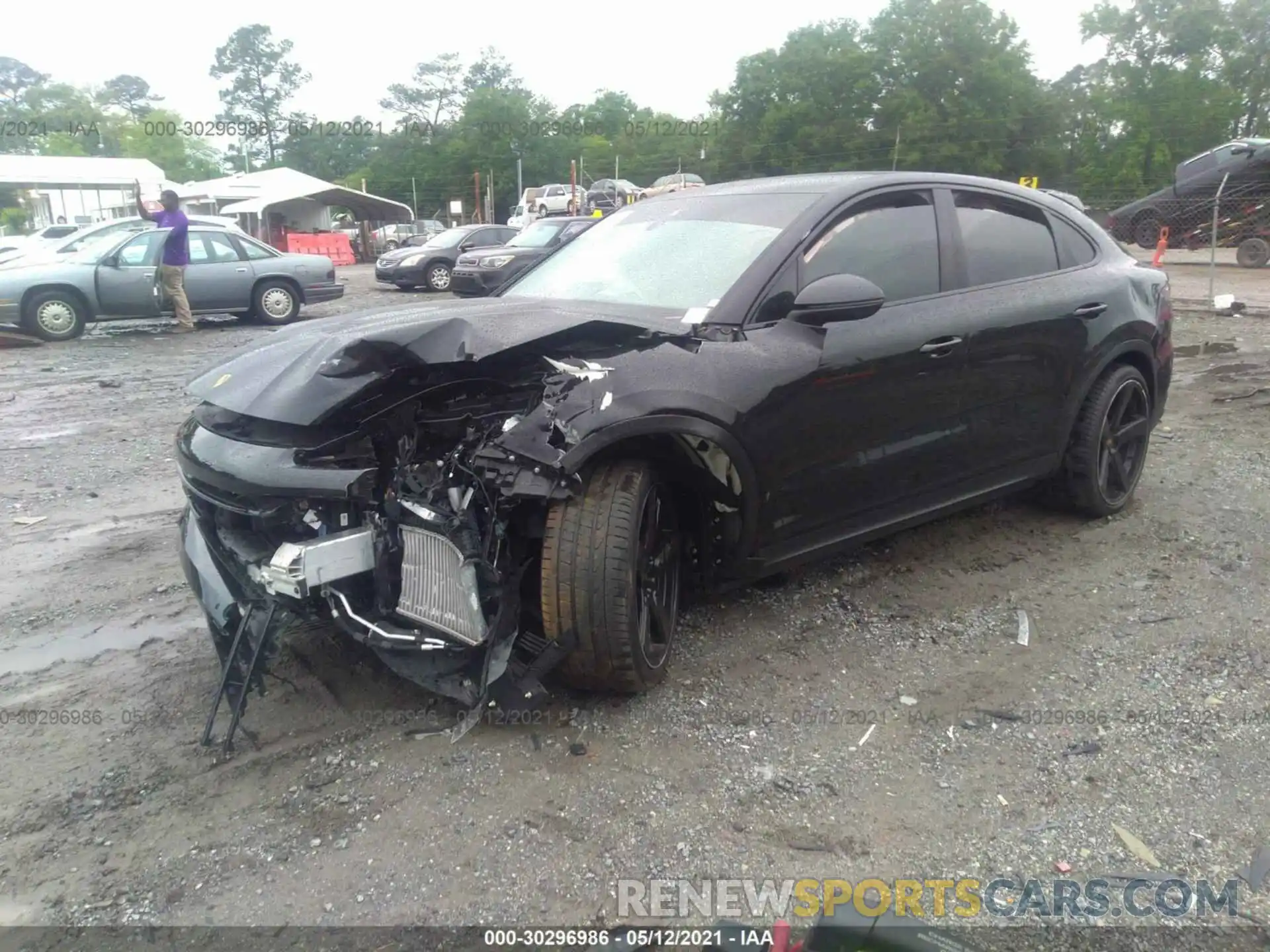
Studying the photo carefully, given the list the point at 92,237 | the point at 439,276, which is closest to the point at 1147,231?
the point at 439,276

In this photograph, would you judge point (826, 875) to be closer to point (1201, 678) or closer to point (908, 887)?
point (908, 887)

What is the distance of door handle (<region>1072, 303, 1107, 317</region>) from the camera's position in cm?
435

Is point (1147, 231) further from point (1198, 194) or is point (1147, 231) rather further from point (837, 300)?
point (837, 300)

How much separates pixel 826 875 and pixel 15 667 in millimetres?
3002

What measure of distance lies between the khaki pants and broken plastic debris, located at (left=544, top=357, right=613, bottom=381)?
11079 millimetres

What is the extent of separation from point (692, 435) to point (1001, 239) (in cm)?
216

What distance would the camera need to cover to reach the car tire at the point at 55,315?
11717 mm

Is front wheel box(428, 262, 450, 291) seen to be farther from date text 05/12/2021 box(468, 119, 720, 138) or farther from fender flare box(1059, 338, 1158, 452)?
date text 05/12/2021 box(468, 119, 720, 138)

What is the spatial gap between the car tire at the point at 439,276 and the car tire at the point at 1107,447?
16.7 m

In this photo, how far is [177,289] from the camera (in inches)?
487

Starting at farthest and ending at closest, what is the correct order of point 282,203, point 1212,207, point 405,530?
point 282,203, point 1212,207, point 405,530

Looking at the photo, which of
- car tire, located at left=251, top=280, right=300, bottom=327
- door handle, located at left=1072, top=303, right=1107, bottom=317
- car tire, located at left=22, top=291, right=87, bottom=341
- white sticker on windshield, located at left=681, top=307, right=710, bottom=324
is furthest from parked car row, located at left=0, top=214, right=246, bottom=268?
door handle, located at left=1072, top=303, right=1107, bottom=317

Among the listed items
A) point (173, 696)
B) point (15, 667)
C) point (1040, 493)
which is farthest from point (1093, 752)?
point (15, 667)

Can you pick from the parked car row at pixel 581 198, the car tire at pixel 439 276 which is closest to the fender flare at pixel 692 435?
the car tire at pixel 439 276
